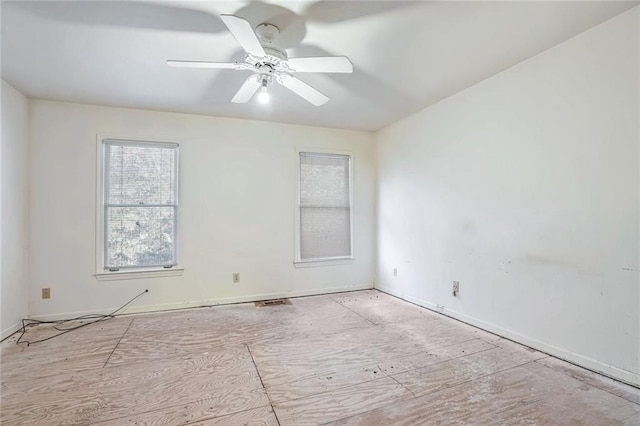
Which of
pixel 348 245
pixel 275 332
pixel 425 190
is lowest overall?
pixel 275 332

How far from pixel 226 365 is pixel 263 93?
2184mm

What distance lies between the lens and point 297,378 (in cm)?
221

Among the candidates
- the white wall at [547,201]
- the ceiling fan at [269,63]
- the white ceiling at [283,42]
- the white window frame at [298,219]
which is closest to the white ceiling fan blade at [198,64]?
the ceiling fan at [269,63]

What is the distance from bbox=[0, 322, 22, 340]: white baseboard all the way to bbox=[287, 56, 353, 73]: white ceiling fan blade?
3.63m

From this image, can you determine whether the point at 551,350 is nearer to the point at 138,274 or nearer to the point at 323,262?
the point at 323,262

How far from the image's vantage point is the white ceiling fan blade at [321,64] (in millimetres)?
2135

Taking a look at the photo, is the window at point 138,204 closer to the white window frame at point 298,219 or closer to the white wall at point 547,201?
the white window frame at point 298,219

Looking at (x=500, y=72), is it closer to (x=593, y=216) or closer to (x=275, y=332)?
(x=593, y=216)

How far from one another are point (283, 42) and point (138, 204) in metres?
2.67

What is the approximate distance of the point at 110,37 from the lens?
2271 millimetres

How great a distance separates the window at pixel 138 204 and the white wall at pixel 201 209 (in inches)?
4.9

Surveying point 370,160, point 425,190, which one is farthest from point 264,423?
point 370,160

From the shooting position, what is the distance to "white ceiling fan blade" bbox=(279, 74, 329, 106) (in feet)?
8.11

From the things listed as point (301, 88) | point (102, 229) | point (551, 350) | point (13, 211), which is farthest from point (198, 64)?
point (551, 350)
